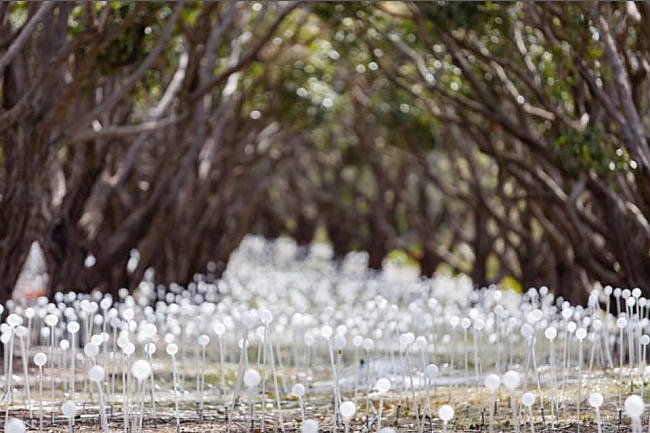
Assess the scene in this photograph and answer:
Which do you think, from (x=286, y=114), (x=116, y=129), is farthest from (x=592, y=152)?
(x=286, y=114)

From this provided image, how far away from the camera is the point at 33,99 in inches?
425

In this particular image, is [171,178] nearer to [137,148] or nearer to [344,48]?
[137,148]

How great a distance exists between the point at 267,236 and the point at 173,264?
23.5 meters

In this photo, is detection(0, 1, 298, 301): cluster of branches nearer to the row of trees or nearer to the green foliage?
the row of trees

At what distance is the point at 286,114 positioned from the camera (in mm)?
21531

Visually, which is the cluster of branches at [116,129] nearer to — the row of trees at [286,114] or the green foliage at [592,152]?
the row of trees at [286,114]

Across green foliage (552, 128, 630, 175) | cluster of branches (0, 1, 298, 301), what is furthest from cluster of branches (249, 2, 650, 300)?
cluster of branches (0, 1, 298, 301)

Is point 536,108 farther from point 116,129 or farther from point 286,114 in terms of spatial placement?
point 286,114

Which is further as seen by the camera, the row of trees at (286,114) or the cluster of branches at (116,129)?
the row of trees at (286,114)

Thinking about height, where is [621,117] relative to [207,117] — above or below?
below

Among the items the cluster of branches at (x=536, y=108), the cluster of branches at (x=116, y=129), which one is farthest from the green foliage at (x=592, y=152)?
the cluster of branches at (x=116, y=129)

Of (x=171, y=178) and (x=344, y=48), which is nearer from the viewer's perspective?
(x=171, y=178)

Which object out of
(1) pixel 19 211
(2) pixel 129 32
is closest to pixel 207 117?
(2) pixel 129 32

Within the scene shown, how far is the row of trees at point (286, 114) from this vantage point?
1148cm
